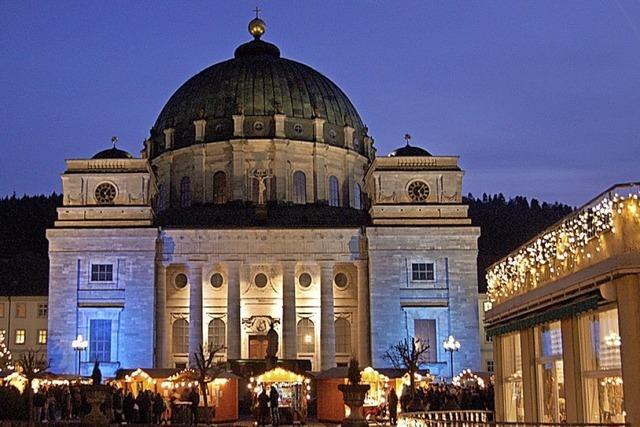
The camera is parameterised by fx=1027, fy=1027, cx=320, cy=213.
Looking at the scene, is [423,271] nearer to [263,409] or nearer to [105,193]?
[105,193]

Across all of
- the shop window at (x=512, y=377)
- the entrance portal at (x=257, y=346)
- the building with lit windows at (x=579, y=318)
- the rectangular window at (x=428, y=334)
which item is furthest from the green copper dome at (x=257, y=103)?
the building with lit windows at (x=579, y=318)

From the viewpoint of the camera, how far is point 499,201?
140375mm

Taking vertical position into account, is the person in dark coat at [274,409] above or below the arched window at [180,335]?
below

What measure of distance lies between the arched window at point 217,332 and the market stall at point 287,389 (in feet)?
59.8

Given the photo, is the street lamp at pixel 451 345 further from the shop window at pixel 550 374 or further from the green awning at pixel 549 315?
the shop window at pixel 550 374

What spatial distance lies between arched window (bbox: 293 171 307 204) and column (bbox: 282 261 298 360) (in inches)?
347

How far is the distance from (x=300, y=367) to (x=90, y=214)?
60.8ft

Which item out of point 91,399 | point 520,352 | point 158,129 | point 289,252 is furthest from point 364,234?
point 520,352

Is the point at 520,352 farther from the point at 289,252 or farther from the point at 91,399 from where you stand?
the point at 289,252

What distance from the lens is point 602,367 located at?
19750 millimetres

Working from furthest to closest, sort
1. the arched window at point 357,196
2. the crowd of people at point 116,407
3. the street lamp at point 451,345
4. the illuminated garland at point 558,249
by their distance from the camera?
1. the arched window at point 357,196
2. the street lamp at point 451,345
3. the crowd of people at point 116,407
4. the illuminated garland at point 558,249

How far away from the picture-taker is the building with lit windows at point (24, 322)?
79.1 metres

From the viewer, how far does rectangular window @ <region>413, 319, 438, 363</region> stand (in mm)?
63750

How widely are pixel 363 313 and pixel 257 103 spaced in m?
18.4
